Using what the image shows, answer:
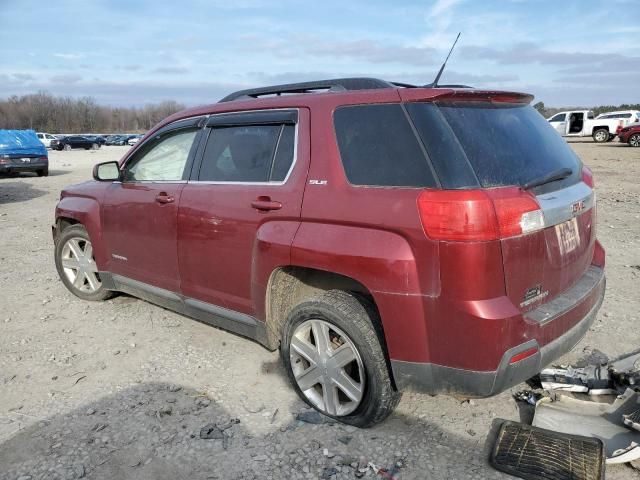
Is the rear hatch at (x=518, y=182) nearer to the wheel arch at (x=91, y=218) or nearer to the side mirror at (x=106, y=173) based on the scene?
the side mirror at (x=106, y=173)

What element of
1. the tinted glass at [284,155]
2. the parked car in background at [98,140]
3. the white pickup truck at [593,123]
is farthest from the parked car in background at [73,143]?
the tinted glass at [284,155]

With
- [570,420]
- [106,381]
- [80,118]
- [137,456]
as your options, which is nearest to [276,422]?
[137,456]

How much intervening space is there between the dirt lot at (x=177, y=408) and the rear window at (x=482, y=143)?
4.73ft

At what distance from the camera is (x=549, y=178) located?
8.87 feet

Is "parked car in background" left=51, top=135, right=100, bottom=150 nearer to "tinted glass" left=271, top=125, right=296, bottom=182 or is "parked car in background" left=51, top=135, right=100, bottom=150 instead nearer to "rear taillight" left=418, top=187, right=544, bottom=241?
"tinted glass" left=271, top=125, right=296, bottom=182

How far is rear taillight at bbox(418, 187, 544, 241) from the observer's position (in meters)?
2.34

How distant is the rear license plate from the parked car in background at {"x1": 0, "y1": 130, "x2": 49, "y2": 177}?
64.1ft

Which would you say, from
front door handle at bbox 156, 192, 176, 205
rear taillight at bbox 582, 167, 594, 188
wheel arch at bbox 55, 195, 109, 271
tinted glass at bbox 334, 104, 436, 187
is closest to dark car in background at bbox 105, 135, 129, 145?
wheel arch at bbox 55, 195, 109, 271

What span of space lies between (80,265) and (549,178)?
170 inches

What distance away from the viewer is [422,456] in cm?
271

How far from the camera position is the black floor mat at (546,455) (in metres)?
2.48

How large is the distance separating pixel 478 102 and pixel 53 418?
3.08 meters

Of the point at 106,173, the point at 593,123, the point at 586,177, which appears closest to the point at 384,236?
the point at 586,177

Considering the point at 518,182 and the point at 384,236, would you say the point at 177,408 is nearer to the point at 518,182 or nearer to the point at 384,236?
the point at 384,236
